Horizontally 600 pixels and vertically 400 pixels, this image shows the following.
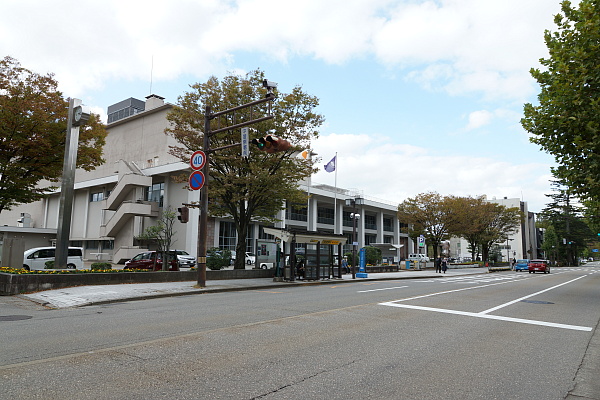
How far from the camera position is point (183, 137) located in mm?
22703

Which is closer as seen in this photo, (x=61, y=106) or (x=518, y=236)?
(x=61, y=106)

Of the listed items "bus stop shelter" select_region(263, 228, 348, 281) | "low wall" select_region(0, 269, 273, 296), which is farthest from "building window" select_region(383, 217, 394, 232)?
"low wall" select_region(0, 269, 273, 296)

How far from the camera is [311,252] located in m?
22.6

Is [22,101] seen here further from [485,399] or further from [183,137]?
[485,399]

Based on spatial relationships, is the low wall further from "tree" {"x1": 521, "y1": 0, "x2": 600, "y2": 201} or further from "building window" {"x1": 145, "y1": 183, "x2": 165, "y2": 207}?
"building window" {"x1": 145, "y1": 183, "x2": 165, "y2": 207}

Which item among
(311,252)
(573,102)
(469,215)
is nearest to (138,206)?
(311,252)

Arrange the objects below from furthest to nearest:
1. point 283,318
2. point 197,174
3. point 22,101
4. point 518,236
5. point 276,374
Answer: point 518,236, point 22,101, point 197,174, point 283,318, point 276,374

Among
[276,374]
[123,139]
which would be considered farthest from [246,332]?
[123,139]

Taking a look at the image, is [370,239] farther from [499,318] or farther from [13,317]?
[13,317]

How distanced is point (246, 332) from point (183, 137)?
56.6ft

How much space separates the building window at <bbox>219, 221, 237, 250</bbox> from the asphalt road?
3424cm

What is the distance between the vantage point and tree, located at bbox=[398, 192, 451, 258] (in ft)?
177

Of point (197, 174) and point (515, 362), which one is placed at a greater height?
Result: point (197, 174)

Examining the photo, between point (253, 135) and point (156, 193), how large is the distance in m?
27.2
